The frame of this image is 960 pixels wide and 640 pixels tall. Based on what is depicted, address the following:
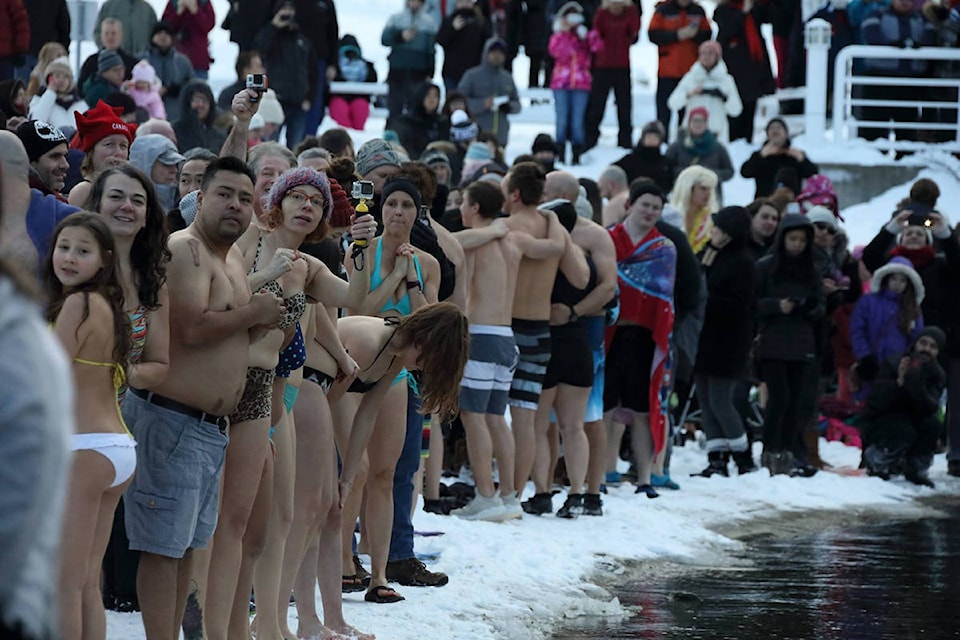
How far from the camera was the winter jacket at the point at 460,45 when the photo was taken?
65.0 ft

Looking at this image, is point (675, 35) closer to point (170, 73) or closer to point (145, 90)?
point (170, 73)

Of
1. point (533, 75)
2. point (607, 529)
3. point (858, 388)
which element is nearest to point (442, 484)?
point (607, 529)

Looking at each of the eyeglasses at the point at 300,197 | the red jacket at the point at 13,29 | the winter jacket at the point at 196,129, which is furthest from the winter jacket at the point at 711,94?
the eyeglasses at the point at 300,197

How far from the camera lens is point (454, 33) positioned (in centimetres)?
1983

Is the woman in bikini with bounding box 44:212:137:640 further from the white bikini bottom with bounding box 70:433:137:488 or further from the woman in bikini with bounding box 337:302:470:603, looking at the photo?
the woman in bikini with bounding box 337:302:470:603

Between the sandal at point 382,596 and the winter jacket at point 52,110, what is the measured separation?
15.2 feet

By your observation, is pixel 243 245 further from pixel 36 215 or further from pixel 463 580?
pixel 463 580

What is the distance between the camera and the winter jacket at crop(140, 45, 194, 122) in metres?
16.4

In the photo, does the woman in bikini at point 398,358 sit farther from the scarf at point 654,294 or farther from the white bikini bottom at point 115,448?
the scarf at point 654,294

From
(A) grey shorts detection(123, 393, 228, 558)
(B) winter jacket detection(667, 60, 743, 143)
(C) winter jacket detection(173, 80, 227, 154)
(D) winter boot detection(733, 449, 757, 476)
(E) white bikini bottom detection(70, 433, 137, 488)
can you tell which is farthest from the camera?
(B) winter jacket detection(667, 60, 743, 143)

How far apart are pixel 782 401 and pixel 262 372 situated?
7763 millimetres

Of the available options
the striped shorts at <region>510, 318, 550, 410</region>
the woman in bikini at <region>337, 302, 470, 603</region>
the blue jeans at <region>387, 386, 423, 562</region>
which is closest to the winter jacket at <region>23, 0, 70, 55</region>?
the striped shorts at <region>510, 318, 550, 410</region>

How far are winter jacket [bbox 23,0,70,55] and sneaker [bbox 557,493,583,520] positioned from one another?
7.83 m

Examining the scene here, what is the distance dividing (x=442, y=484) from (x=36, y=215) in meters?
5.41
